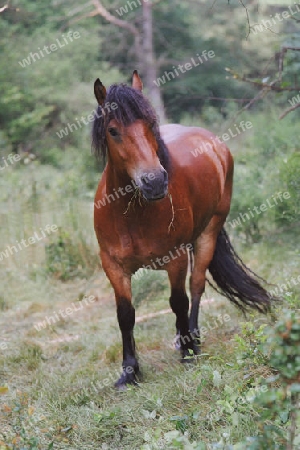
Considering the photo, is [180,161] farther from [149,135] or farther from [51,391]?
[51,391]

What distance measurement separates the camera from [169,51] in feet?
72.6

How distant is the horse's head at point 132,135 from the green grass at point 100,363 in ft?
3.66

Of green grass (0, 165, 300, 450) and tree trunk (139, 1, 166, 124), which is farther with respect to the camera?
tree trunk (139, 1, 166, 124)

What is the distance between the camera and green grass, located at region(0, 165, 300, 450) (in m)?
3.25

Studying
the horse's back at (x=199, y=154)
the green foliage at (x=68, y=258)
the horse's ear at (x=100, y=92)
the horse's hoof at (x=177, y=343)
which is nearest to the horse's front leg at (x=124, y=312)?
the horse's hoof at (x=177, y=343)

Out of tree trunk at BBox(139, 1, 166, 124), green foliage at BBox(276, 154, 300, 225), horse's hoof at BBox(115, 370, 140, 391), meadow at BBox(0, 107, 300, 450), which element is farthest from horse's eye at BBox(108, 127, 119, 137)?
tree trunk at BBox(139, 1, 166, 124)

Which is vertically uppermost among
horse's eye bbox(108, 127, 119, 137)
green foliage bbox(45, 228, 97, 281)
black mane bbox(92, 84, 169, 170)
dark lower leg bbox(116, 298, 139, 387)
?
black mane bbox(92, 84, 169, 170)

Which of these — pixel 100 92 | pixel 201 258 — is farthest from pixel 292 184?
pixel 100 92

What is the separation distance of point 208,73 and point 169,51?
1811mm

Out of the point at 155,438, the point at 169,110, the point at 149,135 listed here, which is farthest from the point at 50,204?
the point at 169,110

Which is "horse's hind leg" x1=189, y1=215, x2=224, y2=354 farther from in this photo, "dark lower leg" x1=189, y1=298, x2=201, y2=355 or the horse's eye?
the horse's eye

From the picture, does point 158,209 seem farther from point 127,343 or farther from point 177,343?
point 177,343

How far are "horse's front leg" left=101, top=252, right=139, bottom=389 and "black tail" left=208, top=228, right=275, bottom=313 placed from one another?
4.41 ft

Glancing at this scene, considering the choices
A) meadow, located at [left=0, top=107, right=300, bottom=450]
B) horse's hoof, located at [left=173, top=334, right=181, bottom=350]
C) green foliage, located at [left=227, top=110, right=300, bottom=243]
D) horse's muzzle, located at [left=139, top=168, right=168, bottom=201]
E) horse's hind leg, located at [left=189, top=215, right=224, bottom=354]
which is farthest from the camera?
green foliage, located at [left=227, top=110, right=300, bottom=243]
